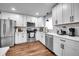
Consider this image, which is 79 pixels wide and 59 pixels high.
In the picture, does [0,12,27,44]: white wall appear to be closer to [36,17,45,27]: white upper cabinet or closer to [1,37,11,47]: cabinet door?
[1,37,11,47]: cabinet door

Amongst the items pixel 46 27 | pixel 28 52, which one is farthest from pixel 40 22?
pixel 28 52

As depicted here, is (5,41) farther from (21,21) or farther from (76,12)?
(76,12)

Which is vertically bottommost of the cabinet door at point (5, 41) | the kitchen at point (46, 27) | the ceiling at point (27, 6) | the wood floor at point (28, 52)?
the wood floor at point (28, 52)

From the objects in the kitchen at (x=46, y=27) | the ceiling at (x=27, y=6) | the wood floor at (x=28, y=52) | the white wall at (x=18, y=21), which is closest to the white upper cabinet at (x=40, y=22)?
the kitchen at (x=46, y=27)

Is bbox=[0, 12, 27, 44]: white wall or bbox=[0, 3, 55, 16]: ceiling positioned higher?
bbox=[0, 3, 55, 16]: ceiling

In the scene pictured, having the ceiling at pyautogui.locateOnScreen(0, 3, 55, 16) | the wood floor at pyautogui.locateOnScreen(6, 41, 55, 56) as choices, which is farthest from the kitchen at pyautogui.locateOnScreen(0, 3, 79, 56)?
the wood floor at pyautogui.locateOnScreen(6, 41, 55, 56)

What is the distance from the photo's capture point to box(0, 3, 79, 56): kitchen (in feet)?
7.17

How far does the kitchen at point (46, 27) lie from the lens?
2.19 metres

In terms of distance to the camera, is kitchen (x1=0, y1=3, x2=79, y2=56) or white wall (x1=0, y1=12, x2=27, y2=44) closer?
kitchen (x1=0, y1=3, x2=79, y2=56)

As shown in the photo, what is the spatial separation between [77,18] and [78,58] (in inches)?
72.8

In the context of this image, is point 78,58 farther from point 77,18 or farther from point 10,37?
point 10,37

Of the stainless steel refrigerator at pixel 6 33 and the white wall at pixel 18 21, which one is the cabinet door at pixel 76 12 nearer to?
the stainless steel refrigerator at pixel 6 33

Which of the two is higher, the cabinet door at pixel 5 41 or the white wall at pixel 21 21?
the white wall at pixel 21 21

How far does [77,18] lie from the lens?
2.08 meters
